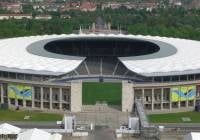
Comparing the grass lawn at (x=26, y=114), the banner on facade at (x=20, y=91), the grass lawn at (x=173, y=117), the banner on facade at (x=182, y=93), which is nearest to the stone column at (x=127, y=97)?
the grass lawn at (x=173, y=117)

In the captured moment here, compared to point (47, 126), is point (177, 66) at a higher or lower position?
higher

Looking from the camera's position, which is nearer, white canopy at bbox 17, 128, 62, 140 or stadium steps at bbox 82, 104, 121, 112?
white canopy at bbox 17, 128, 62, 140

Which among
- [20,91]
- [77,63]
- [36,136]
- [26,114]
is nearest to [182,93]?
[77,63]

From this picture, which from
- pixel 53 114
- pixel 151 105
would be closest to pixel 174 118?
pixel 151 105

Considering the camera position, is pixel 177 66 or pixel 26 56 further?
pixel 26 56

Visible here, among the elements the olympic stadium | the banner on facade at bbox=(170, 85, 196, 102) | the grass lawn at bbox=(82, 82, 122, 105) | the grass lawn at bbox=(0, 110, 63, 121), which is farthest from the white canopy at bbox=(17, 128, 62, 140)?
the banner on facade at bbox=(170, 85, 196, 102)

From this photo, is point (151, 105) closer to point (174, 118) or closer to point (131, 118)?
point (174, 118)

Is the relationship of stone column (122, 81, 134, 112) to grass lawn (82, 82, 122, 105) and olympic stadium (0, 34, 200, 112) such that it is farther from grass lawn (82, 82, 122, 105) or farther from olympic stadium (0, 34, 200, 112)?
grass lawn (82, 82, 122, 105)
